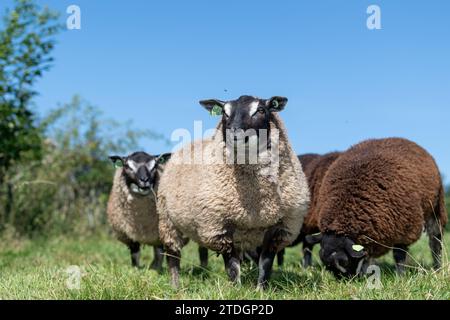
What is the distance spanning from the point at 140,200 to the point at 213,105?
2.87m

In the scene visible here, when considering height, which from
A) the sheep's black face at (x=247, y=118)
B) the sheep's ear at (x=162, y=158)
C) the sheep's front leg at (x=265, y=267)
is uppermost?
the sheep's black face at (x=247, y=118)

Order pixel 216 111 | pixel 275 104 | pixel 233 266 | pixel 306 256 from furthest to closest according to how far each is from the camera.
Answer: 1. pixel 306 256
2. pixel 216 111
3. pixel 275 104
4. pixel 233 266

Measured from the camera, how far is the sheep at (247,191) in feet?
19.2

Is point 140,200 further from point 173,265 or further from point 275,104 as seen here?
point 275,104

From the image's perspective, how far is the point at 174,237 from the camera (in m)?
7.12

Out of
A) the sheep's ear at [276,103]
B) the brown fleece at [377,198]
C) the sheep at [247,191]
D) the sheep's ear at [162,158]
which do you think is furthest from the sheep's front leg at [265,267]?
the sheep's ear at [162,158]

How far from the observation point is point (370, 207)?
6.95 metres

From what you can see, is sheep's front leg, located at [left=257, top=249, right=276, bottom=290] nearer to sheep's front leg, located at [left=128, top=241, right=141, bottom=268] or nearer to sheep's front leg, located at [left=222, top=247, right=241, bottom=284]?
sheep's front leg, located at [left=222, top=247, right=241, bottom=284]

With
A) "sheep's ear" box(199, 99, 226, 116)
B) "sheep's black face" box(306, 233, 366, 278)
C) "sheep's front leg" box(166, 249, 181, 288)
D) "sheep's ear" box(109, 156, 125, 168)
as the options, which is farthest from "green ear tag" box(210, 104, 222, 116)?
"sheep's ear" box(109, 156, 125, 168)

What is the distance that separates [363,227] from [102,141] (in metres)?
13.7

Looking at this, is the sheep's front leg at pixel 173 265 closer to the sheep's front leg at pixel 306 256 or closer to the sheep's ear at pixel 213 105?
the sheep's ear at pixel 213 105

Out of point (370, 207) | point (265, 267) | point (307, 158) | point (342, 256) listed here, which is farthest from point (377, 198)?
point (307, 158)

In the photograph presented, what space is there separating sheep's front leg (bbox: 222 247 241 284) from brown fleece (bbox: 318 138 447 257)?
160 cm

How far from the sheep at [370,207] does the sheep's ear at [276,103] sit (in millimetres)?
1652
